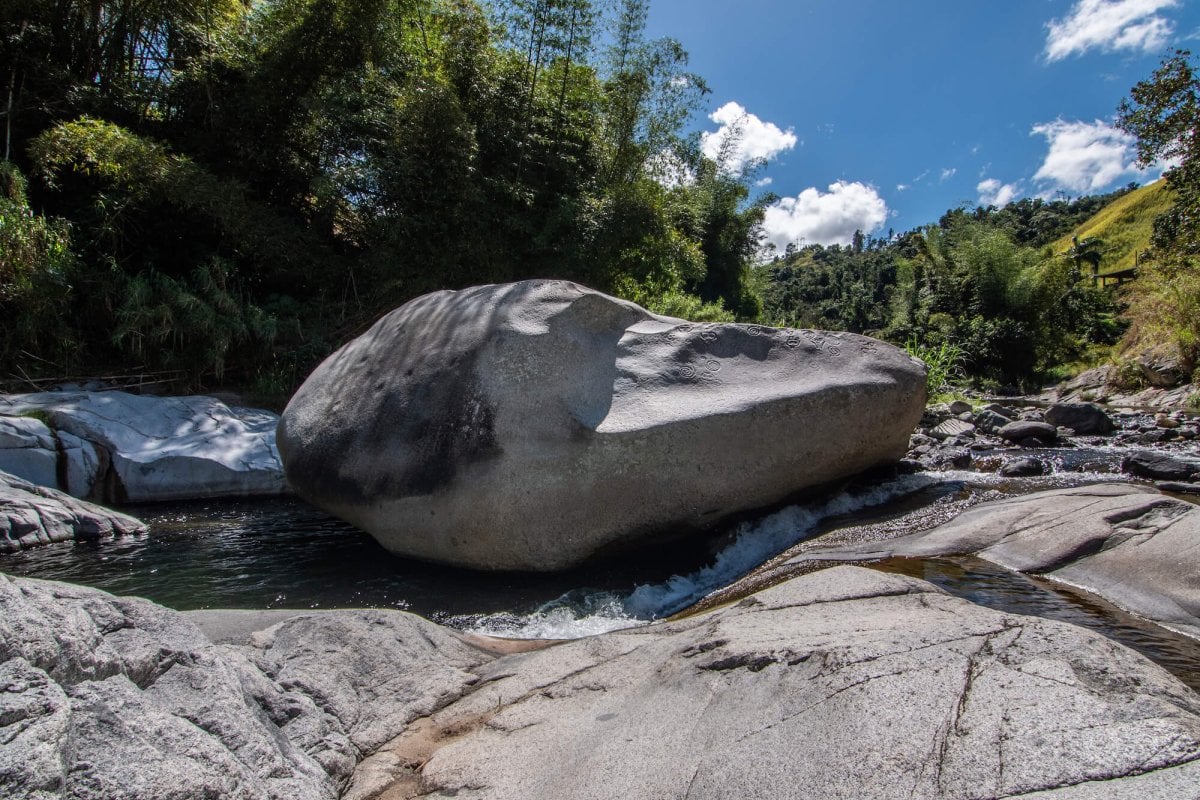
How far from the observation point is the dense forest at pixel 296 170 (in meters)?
9.29

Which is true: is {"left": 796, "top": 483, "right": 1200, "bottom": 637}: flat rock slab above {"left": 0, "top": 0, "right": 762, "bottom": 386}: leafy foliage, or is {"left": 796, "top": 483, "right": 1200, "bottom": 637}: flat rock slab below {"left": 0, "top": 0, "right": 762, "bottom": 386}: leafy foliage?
below

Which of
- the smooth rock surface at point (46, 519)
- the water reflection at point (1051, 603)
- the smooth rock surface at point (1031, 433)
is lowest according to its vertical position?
the smooth rock surface at point (46, 519)

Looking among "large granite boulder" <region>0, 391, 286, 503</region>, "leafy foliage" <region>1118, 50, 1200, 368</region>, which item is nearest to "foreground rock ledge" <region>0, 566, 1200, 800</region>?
"large granite boulder" <region>0, 391, 286, 503</region>

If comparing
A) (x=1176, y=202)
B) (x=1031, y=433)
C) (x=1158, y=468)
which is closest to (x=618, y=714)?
(x=1158, y=468)

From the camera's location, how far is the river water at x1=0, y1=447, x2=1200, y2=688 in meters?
3.49

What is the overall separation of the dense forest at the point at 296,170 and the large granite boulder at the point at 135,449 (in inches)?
81.8

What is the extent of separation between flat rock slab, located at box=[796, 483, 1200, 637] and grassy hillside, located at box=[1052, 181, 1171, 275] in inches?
2055

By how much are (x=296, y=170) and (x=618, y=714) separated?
12.0 m

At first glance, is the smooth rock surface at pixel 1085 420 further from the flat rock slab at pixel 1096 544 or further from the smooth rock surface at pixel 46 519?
the smooth rock surface at pixel 46 519

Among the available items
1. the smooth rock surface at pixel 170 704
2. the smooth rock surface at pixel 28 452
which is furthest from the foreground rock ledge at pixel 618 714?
the smooth rock surface at pixel 28 452

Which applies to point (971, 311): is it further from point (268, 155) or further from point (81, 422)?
point (81, 422)

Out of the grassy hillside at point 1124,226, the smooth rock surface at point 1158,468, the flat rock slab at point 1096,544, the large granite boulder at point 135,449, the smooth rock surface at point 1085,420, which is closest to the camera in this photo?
the flat rock slab at point 1096,544

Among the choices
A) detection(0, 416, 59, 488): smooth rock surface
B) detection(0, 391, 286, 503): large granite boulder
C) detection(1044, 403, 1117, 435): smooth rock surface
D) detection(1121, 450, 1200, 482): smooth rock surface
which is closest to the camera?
detection(1121, 450, 1200, 482): smooth rock surface

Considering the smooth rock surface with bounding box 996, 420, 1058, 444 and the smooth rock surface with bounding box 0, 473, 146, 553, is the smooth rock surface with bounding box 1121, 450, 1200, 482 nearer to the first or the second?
the smooth rock surface with bounding box 996, 420, 1058, 444
